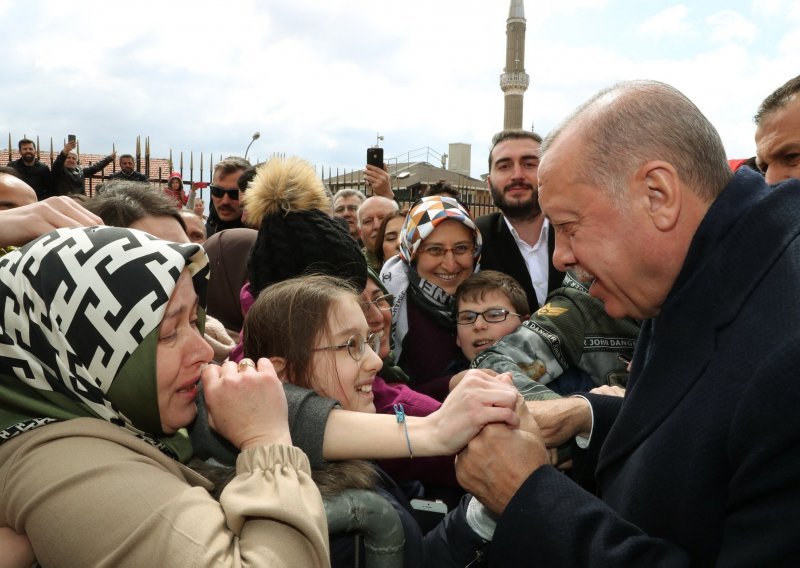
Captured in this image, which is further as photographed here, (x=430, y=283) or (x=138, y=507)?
(x=430, y=283)

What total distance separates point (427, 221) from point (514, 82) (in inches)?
2321

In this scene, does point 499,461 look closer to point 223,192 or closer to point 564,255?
point 564,255

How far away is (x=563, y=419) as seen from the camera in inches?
88.1

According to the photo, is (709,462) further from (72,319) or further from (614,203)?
(72,319)

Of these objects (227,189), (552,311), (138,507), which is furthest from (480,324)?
(227,189)

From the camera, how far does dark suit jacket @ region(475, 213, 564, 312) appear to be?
4445mm

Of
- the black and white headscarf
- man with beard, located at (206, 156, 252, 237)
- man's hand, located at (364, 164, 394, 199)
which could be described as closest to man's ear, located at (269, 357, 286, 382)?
the black and white headscarf

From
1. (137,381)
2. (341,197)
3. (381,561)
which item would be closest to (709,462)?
(381,561)

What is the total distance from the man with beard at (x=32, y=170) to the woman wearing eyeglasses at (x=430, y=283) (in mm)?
7930

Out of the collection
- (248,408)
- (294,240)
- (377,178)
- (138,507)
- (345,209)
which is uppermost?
(377,178)

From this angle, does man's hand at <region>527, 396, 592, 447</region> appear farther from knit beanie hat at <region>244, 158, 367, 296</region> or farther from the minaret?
the minaret

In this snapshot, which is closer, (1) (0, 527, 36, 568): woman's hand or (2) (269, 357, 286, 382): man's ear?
(1) (0, 527, 36, 568): woman's hand

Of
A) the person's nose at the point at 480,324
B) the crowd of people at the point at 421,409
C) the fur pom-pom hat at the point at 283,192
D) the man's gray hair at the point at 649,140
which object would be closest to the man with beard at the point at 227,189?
the fur pom-pom hat at the point at 283,192

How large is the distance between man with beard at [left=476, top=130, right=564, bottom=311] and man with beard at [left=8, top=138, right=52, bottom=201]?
777cm
